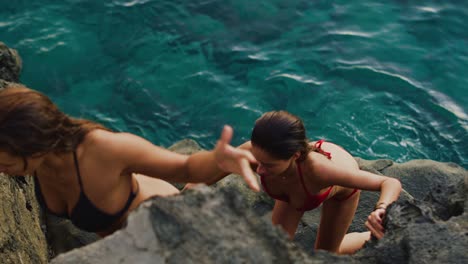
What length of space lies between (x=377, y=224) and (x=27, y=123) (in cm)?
211

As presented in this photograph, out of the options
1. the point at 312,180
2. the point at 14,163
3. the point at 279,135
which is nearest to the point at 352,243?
the point at 312,180

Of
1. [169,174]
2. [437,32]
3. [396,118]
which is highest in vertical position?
[169,174]

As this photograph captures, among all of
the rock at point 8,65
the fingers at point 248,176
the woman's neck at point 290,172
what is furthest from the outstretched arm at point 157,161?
the rock at point 8,65

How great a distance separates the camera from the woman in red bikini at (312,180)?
382 centimetres

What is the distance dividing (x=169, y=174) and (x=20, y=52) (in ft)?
24.2

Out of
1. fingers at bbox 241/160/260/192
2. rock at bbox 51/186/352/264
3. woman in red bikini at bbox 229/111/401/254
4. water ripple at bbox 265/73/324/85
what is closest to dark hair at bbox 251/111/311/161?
A: woman in red bikini at bbox 229/111/401/254

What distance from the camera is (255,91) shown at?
922 centimetres

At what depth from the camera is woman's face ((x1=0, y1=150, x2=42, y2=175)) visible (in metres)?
3.04

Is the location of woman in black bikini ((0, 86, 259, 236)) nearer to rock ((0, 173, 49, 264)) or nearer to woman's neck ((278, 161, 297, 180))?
rock ((0, 173, 49, 264))

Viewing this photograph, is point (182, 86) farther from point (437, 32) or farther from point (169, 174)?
point (169, 174)

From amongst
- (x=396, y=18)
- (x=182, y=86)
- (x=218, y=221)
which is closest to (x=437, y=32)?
(x=396, y=18)

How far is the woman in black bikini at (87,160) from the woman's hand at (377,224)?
0.98m

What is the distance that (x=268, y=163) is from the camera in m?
3.93

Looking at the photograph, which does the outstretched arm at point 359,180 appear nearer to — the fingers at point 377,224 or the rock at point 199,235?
the fingers at point 377,224
